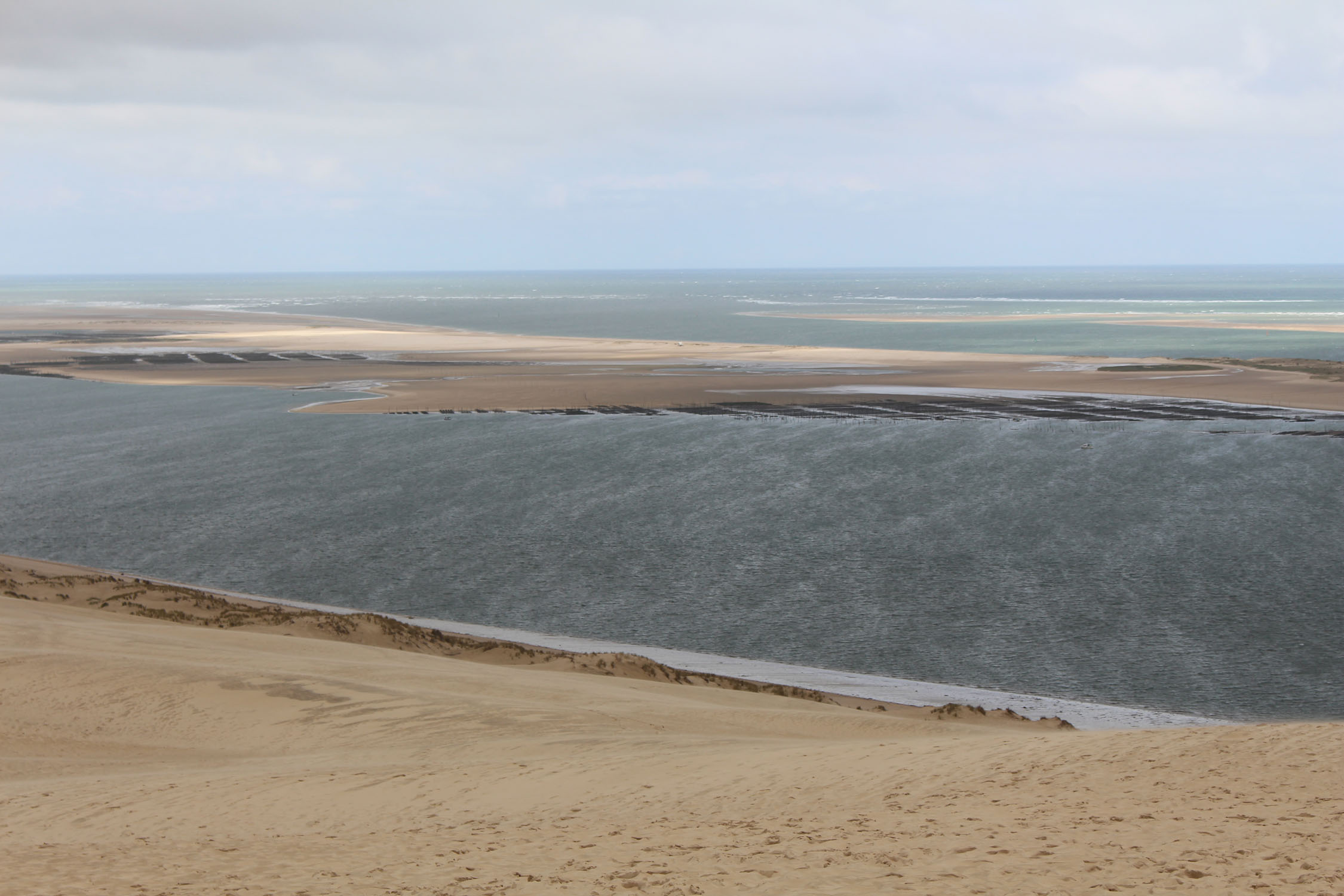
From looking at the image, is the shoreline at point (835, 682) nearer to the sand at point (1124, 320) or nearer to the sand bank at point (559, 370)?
the sand bank at point (559, 370)

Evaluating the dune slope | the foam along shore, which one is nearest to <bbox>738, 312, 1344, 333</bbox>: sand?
the foam along shore

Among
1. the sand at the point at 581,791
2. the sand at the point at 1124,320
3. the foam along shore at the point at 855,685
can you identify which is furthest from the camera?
the sand at the point at 1124,320

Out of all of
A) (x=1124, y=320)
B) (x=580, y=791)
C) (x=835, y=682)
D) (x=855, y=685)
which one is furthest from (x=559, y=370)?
(x=1124, y=320)

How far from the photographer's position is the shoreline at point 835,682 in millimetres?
17734

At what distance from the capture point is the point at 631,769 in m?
13.1

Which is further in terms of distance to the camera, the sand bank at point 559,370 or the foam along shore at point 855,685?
the sand bank at point 559,370

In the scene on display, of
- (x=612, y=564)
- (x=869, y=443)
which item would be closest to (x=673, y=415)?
(x=869, y=443)

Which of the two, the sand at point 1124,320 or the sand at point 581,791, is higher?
the sand at point 1124,320

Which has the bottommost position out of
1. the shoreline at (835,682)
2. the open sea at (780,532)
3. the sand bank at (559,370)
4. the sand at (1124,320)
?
the shoreline at (835,682)

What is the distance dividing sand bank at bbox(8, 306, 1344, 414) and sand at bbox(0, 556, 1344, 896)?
39.8 metres

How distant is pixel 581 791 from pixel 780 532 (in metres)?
19.6

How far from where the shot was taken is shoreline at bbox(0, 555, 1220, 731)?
17734 millimetres

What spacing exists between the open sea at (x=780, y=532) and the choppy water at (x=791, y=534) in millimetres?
110

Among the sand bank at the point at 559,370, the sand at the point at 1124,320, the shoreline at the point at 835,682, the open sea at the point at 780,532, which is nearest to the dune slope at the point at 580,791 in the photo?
the shoreline at the point at 835,682
